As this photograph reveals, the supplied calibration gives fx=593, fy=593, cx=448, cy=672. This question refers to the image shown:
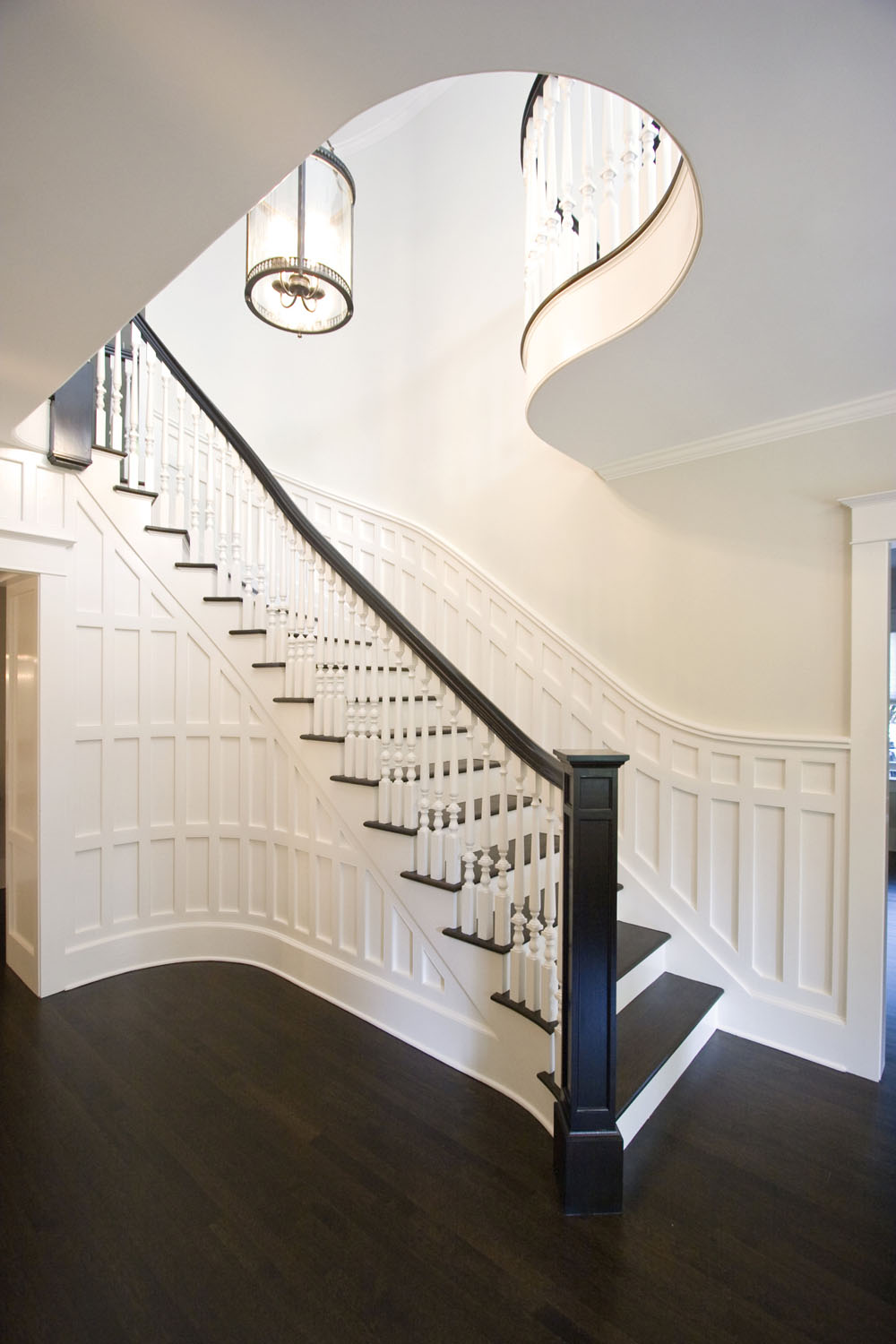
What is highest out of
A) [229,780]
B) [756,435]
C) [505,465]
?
[505,465]

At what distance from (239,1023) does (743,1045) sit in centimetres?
214

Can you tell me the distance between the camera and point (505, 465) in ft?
12.0

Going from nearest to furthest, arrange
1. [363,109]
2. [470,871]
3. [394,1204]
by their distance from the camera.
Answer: [363,109], [394,1204], [470,871]

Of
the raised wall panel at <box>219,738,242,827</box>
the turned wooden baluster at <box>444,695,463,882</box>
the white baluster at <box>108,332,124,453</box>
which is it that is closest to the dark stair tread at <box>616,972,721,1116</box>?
the turned wooden baluster at <box>444,695,463,882</box>

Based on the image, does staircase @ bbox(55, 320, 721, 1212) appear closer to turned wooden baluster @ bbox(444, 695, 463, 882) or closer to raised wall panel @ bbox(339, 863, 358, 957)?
turned wooden baluster @ bbox(444, 695, 463, 882)

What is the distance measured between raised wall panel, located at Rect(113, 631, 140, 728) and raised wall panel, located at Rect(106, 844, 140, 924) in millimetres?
655

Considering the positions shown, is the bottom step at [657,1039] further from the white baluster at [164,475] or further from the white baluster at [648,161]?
the white baluster at [164,475]

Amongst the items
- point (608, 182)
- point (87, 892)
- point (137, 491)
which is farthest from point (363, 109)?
point (87, 892)

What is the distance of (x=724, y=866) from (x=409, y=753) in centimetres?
149

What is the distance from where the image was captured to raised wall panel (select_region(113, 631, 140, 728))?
2.98m

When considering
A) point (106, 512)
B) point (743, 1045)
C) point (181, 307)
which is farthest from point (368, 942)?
point (181, 307)

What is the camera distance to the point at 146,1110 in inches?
79.5

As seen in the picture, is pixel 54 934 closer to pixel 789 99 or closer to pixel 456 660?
pixel 456 660

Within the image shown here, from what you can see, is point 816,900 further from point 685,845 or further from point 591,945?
point 591,945
